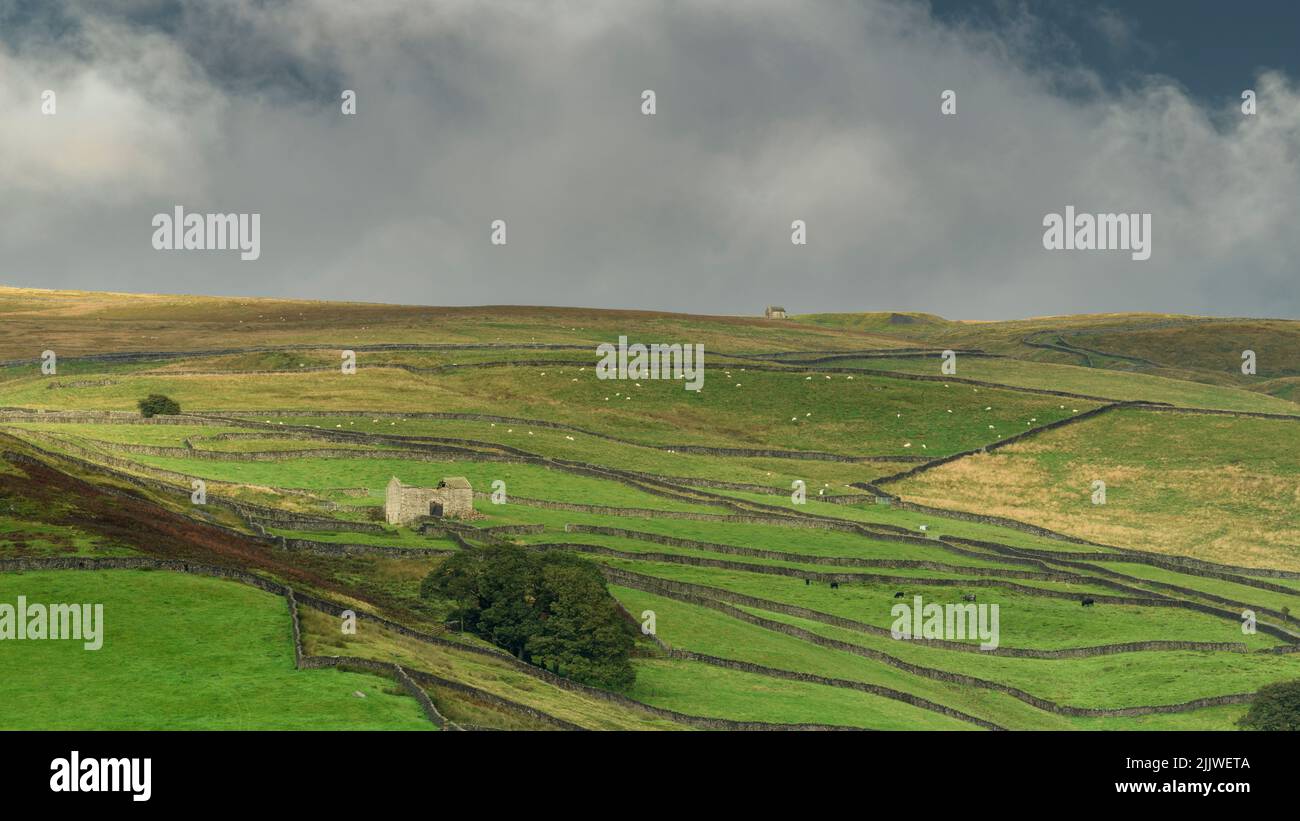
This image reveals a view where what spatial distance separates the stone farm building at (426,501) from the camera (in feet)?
322

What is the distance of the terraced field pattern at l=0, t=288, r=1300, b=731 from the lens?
190ft

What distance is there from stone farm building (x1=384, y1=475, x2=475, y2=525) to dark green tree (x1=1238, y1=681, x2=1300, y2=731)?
4974 centimetres

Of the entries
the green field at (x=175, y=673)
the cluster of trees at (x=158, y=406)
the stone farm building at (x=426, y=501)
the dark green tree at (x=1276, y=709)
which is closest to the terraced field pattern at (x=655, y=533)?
the green field at (x=175, y=673)

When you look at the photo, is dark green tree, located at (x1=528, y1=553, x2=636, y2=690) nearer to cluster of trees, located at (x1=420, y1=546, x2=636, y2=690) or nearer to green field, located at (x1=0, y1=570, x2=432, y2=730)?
cluster of trees, located at (x1=420, y1=546, x2=636, y2=690)

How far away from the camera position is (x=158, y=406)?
131 metres

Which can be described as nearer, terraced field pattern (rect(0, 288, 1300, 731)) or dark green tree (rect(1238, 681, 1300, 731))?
terraced field pattern (rect(0, 288, 1300, 731))

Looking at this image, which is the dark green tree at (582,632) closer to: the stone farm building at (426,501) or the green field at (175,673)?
the green field at (175,673)

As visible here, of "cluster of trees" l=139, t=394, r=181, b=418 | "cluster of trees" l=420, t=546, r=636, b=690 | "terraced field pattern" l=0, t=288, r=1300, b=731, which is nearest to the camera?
"terraced field pattern" l=0, t=288, r=1300, b=731

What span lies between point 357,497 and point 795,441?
5811 centimetres

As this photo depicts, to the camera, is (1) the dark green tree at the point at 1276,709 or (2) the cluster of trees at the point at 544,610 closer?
(2) the cluster of trees at the point at 544,610

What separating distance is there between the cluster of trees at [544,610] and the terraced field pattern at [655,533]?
4.96 ft

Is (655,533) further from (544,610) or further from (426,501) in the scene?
(544,610)

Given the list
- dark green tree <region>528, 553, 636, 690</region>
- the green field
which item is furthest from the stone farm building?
the green field

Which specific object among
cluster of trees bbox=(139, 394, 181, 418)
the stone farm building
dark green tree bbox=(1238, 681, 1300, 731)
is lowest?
dark green tree bbox=(1238, 681, 1300, 731)
